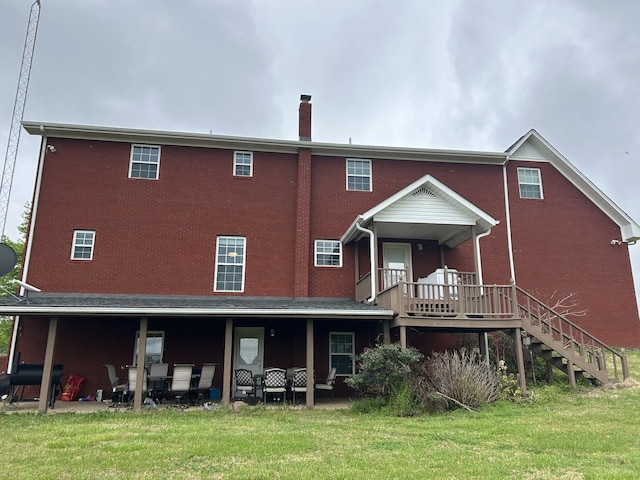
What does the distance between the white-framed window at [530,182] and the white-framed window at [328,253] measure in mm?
7387

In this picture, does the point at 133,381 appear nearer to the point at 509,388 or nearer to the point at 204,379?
the point at 204,379

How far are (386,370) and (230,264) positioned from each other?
6.96 m

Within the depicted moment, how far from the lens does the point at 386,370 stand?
35.9ft

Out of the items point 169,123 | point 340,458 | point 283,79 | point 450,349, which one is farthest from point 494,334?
point 169,123

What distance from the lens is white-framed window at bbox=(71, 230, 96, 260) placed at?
15.1 metres

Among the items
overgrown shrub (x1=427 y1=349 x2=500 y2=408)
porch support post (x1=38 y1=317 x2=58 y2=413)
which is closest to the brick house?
overgrown shrub (x1=427 y1=349 x2=500 y2=408)

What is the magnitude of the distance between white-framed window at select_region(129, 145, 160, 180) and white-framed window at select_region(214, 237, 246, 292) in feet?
10.8

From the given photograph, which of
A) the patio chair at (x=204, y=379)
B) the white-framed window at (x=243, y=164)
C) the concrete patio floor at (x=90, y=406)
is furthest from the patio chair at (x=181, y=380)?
the white-framed window at (x=243, y=164)

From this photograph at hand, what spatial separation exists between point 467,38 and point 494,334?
11147mm

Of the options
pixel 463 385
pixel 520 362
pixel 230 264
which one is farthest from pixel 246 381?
pixel 520 362

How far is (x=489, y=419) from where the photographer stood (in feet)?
30.4

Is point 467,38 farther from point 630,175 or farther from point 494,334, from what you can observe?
point 630,175

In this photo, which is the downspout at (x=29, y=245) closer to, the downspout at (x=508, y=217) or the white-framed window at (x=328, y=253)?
the white-framed window at (x=328, y=253)

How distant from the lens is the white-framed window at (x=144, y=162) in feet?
52.4
